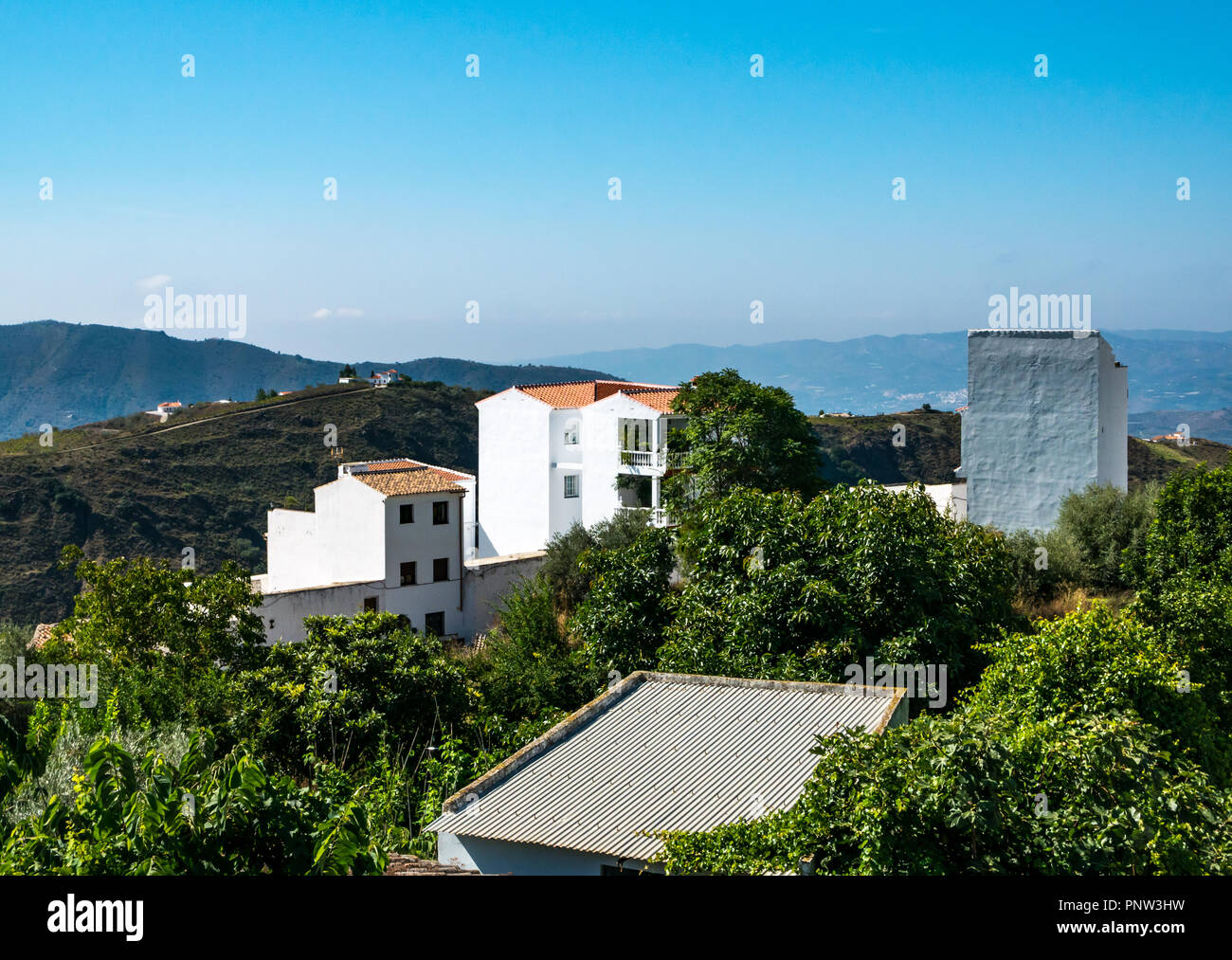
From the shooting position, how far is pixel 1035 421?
29.7 m

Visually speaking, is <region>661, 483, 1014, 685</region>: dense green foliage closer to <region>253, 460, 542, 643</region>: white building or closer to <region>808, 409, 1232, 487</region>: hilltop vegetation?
<region>253, 460, 542, 643</region>: white building

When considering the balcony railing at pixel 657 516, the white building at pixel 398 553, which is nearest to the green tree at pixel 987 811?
the white building at pixel 398 553

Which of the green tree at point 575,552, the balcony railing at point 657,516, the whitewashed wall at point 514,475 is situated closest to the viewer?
the green tree at point 575,552

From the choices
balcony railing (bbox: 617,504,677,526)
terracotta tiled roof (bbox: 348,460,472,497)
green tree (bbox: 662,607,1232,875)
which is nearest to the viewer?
green tree (bbox: 662,607,1232,875)

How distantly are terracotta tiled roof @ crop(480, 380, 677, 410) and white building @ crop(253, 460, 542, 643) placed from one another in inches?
272

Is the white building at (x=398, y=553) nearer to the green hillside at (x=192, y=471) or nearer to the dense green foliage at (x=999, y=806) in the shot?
the green hillside at (x=192, y=471)

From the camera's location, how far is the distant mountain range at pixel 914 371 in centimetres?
14062

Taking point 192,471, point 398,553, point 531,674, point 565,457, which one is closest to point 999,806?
point 531,674

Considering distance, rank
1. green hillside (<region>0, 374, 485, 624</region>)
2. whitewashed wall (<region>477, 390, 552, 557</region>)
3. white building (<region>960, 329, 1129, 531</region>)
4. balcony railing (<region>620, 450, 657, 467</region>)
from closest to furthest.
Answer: white building (<region>960, 329, 1129, 531</region>), balcony railing (<region>620, 450, 657, 467</region>), whitewashed wall (<region>477, 390, 552, 557</region>), green hillside (<region>0, 374, 485, 624</region>)

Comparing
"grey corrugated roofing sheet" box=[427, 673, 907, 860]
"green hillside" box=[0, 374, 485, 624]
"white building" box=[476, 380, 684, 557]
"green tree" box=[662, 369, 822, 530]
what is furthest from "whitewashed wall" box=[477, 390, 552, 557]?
"grey corrugated roofing sheet" box=[427, 673, 907, 860]

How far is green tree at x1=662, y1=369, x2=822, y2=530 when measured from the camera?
110 ft

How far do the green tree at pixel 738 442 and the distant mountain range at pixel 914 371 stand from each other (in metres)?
97.1

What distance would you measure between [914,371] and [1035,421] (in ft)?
516

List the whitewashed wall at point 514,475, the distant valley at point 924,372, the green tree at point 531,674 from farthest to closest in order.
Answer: the distant valley at point 924,372 → the whitewashed wall at point 514,475 → the green tree at point 531,674
